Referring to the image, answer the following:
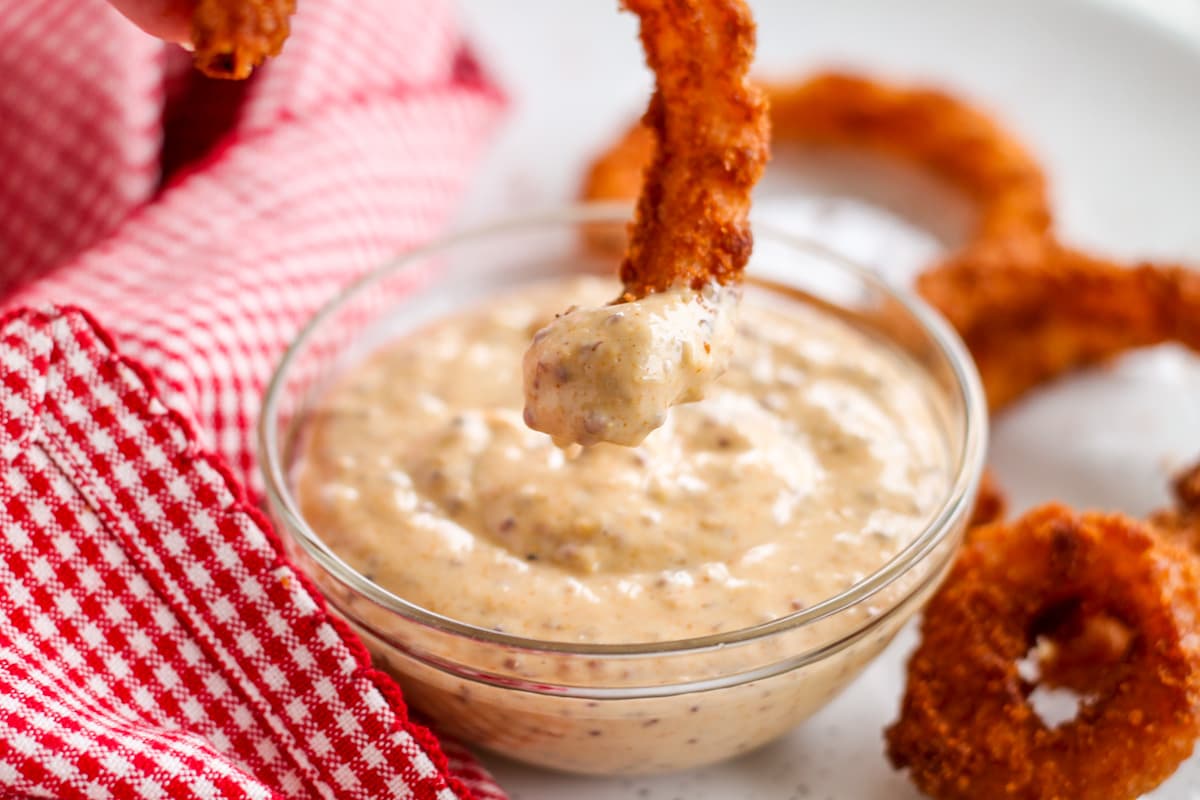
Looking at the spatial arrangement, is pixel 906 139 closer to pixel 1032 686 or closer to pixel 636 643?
pixel 1032 686

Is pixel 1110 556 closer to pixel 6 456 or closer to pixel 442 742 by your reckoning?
pixel 442 742

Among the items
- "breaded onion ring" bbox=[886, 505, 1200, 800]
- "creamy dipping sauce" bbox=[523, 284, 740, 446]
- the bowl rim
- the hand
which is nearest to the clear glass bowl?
the bowl rim

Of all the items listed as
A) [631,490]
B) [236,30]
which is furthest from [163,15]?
A: [631,490]

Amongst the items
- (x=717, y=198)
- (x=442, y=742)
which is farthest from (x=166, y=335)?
(x=717, y=198)

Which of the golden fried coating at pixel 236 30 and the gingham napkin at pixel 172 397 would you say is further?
the gingham napkin at pixel 172 397

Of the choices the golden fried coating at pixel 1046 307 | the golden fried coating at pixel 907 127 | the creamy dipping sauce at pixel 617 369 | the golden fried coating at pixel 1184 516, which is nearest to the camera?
the creamy dipping sauce at pixel 617 369

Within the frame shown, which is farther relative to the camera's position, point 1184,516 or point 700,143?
point 1184,516

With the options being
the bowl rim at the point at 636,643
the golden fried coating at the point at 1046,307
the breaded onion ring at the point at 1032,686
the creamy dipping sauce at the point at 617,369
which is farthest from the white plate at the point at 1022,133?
the creamy dipping sauce at the point at 617,369

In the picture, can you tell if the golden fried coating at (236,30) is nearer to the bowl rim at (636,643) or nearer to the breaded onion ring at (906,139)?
the bowl rim at (636,643)
